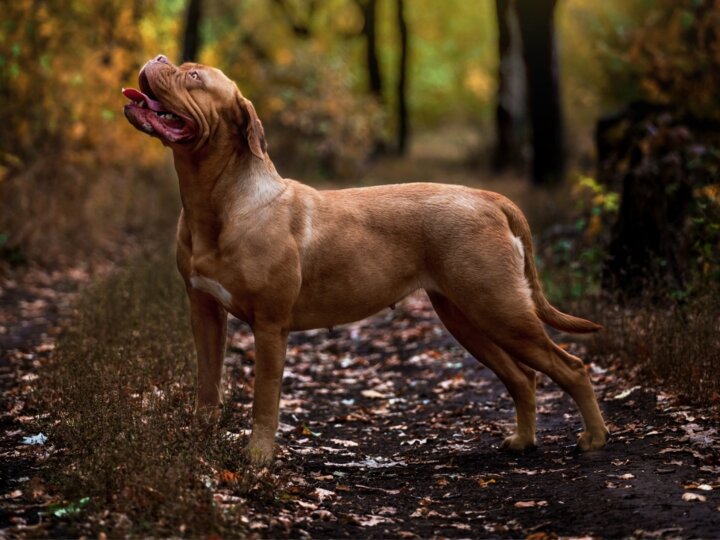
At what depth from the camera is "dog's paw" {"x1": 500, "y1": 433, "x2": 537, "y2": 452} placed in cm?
606

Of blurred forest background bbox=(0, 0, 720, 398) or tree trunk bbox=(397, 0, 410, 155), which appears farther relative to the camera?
tree trunk bbox=(397, 0, 410, 155)

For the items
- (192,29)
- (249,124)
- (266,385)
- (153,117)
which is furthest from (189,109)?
(192,29)

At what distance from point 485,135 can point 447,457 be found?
22.0m

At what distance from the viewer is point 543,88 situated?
53.1ft

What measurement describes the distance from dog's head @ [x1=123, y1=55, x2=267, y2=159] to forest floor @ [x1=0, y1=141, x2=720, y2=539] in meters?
1.64

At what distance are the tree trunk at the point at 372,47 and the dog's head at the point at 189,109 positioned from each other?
23.9 m

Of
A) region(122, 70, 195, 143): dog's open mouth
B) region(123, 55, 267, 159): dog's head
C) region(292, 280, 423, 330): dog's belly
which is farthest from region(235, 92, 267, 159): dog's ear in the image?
region(292, 280, 423, 330): dog's belly

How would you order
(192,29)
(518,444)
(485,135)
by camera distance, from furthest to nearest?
1. (485,135)
2. (192,29)
3. (518,444)

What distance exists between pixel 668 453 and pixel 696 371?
1.05 m

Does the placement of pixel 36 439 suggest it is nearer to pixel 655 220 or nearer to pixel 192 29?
pixel 655 220

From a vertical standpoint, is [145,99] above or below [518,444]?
above

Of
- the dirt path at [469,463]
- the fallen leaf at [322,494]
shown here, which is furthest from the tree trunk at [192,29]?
the fallen leaf at [322,494]

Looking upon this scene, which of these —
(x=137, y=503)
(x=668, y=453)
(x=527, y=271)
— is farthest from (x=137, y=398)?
(x=668, y=453)

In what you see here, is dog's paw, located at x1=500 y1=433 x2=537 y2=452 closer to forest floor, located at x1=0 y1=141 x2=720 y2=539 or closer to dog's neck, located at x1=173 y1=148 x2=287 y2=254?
forest floor, located at x1=0 y1=141 x2=720 y2=539
